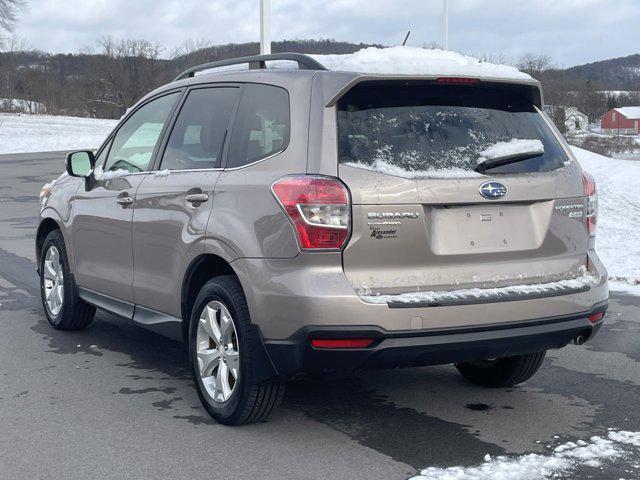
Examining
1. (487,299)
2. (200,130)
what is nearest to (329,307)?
(487,299)

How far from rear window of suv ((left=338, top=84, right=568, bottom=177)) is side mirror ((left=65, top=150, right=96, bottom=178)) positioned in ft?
8.82

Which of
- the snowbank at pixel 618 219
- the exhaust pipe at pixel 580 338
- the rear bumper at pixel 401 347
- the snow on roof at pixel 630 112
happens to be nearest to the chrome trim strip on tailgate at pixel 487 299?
the rear bumper at pixel 401 347

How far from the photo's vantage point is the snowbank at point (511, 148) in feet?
14.2

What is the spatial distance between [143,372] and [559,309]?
2.65 m

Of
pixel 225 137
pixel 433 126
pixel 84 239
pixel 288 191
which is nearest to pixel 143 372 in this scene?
Answer: pixel 84 239

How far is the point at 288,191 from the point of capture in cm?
A: 412

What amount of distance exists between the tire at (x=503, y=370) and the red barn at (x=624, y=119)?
15884 cm

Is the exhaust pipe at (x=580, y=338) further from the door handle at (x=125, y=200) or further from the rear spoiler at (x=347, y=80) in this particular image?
the door handle at (x=125, y=200)

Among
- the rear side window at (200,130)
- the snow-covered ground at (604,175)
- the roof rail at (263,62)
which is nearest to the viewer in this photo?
the roof rail at (263,62)

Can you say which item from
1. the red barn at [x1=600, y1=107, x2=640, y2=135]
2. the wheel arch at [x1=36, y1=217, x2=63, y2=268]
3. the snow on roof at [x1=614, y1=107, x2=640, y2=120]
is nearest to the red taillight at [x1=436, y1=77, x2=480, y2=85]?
the wheel arch at [x1=36, y1=217, x2=63, y2=268]

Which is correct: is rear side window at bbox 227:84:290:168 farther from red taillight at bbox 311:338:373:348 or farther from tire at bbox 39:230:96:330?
tire at bbox 39:230:96:330

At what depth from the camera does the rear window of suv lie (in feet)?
13.7

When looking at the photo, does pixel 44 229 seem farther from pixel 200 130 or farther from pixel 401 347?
pixel 401 347

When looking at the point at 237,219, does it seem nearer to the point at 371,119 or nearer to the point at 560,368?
the point at 371,119
